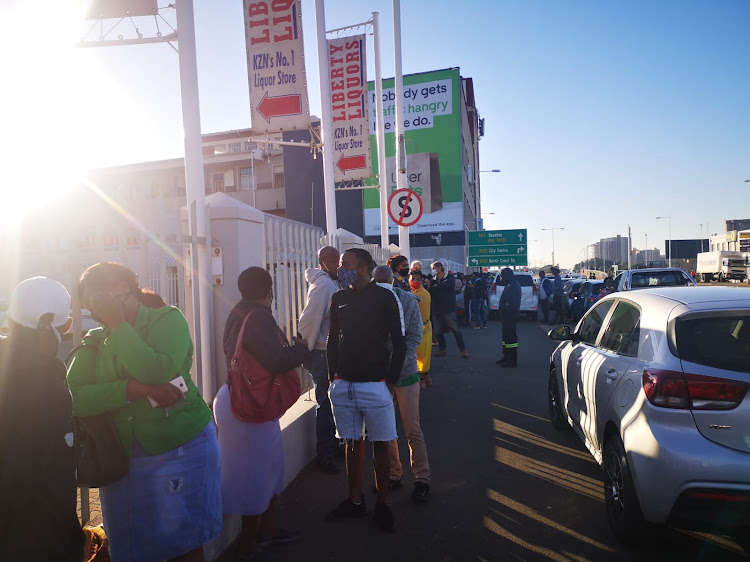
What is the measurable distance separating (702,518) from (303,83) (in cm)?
672

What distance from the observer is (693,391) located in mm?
3236

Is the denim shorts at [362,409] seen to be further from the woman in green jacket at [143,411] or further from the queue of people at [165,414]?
the woman in green jacket at [143,411]

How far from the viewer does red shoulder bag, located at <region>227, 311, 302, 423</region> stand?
3.37 m

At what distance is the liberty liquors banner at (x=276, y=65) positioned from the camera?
746 cm

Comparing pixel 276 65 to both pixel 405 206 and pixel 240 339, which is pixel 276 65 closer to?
pixel 405 206

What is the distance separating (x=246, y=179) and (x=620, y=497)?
40395mm

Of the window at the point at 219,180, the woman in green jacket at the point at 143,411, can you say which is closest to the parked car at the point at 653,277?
the woman in green jacket at the point at 143,411

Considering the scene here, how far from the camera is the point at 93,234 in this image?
3.27 metres

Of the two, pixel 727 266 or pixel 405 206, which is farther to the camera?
pixel 727 266

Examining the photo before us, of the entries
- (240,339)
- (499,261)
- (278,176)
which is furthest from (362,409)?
(278,176)

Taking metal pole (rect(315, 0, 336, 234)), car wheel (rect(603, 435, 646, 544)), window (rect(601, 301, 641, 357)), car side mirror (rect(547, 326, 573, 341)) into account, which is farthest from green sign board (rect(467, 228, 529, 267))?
car wheel (rect(603, 435, 646, 544))

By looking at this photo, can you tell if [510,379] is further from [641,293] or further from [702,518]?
[702,518]

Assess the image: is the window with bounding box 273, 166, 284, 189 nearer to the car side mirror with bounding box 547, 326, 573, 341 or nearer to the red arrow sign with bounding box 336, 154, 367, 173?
the red arrow sign with bounding box 336, 154, 367, 173

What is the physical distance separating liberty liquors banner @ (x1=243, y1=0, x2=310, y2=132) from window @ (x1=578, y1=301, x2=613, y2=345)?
470cm
